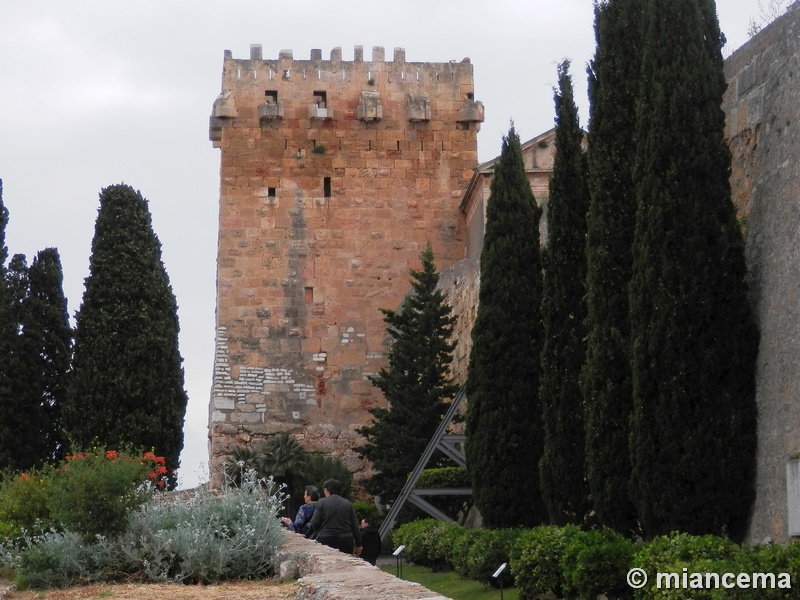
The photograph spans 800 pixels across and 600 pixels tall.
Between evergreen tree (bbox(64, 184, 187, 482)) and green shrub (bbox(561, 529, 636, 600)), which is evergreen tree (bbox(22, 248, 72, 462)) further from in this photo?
green shrub (bbox(561, 529, 636, 600))

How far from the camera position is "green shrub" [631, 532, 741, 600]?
28.5ft

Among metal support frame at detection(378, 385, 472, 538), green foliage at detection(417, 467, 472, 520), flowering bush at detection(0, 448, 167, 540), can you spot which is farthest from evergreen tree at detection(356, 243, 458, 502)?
flowering bush at detection(0, 448, 167, 540)

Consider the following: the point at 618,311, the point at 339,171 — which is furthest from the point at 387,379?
the point at 618,311

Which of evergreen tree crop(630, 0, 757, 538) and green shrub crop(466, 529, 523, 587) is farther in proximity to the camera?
green shrub crop(466, 529, 523, 587)

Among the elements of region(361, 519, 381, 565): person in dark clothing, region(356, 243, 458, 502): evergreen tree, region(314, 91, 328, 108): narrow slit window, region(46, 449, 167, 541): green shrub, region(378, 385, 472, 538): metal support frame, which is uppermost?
region(314, 91, 328, 108): narrow slit window

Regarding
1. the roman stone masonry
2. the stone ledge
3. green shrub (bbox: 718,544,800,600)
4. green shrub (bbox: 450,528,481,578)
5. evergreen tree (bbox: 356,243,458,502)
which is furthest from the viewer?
the roman stone masonry

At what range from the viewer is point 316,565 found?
29.8ft

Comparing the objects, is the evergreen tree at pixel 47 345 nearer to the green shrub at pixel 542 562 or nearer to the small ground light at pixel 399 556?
the small ground light at pixel 399 556

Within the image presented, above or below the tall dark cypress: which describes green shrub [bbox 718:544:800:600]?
below

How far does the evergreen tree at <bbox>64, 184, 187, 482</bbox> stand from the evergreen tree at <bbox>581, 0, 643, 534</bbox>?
44.3 ft

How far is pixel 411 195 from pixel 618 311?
15.4 meters

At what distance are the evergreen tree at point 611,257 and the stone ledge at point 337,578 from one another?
2.36 metres

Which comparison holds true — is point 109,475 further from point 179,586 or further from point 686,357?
point 686,357

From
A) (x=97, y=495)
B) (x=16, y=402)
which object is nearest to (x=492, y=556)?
(x=97, y=495)
